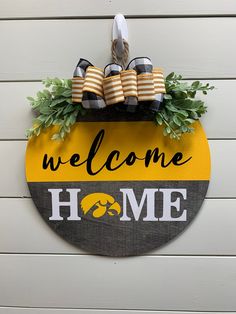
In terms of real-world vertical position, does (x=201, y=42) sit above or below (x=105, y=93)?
above

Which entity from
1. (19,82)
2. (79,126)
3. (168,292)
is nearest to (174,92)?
(79,126)

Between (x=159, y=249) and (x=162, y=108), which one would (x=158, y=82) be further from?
(x=159, y=249)

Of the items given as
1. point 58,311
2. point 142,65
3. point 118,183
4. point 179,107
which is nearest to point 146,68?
point 142,65

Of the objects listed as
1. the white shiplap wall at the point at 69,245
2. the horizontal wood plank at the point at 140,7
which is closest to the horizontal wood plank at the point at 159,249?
the white shiplap wall at the point at 69,245

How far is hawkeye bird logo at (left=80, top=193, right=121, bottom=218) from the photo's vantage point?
750 millimetres

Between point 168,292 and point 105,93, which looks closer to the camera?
point 105,93

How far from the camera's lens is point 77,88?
27.3 inches

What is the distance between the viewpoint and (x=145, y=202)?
75 centimetres

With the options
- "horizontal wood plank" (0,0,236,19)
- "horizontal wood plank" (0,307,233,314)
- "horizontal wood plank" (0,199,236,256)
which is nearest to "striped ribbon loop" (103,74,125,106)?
"horizontal wood plank" (0,0,236,19)

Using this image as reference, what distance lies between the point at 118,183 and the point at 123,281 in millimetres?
226

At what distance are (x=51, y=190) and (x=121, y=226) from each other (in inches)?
6.8

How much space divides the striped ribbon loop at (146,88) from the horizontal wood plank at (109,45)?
0.09 m

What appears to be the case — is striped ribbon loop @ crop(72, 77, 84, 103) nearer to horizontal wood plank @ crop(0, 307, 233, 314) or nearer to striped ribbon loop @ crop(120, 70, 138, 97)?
striped ribbon loop @ crop(120, 70, 138, 97)

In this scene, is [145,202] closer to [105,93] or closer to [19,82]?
[105,93]
